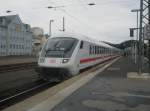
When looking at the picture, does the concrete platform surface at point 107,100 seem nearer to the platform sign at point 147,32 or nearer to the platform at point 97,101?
the platform at point 97,101

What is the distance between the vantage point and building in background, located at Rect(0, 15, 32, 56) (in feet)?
209

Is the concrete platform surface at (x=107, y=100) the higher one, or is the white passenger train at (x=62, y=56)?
the white passenger train at (x=62, y=56)

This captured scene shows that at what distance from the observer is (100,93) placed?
927cm

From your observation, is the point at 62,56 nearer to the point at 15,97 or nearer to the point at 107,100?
the point at 15,97

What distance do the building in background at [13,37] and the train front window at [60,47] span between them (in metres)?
47.2

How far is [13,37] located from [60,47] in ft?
180

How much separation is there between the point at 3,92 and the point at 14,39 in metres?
57.9

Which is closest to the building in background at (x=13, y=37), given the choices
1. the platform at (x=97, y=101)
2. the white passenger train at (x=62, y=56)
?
the white passenger train at (x=62, y=56)

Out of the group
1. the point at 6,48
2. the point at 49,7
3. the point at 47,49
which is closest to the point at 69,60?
the point at 47,49

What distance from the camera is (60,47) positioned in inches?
608

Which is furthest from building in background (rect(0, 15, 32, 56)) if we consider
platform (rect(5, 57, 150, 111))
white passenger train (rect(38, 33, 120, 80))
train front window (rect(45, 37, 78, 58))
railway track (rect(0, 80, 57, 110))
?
platform (rect(5, 57, 150, 111))

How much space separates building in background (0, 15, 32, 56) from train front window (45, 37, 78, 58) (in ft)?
155

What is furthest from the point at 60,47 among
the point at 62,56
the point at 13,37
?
the point at 13,37

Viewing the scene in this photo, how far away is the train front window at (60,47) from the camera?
49.3 ft
